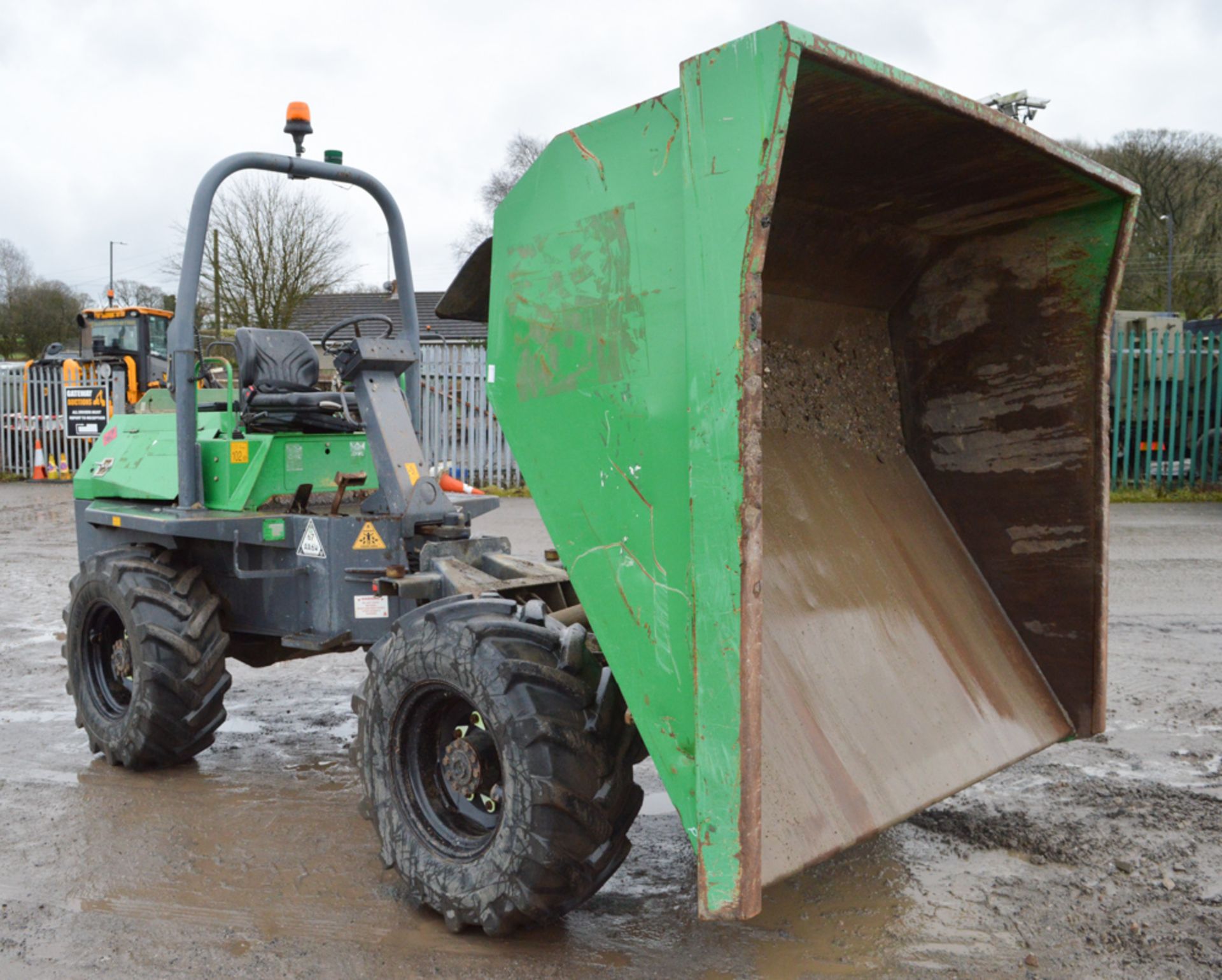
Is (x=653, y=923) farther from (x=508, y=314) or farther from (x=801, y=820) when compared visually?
(x=508, y=314)

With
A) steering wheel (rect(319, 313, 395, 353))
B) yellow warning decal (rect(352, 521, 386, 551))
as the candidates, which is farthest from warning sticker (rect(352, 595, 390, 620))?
steering wheel (rect(319, 313, 395, 353))

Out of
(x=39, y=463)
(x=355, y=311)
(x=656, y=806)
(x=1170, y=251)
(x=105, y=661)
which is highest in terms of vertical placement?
(x=1170, y=251)

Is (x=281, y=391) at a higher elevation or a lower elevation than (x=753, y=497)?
higher

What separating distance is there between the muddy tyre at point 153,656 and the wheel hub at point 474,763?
1582 millimetres

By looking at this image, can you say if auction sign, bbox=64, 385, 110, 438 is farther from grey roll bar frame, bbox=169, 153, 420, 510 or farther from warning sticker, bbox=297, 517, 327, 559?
warning sticker, bbox=297, 517, 327, 559

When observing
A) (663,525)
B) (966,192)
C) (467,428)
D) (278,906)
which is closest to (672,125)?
(663,525)

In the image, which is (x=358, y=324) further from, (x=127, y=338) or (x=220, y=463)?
(x=127, y=338)

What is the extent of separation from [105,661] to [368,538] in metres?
1.62

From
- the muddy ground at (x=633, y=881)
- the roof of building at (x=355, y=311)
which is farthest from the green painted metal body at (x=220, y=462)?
the roof of building at (x=355, y=311)

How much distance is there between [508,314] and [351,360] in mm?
1422

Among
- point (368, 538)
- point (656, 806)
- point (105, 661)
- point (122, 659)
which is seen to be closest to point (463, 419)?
point (105, 661)

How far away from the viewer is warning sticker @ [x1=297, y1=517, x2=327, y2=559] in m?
3.96

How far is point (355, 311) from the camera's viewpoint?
1179 inches

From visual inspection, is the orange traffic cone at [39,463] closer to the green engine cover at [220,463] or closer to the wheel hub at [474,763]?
the green engine cover at [220,463]
